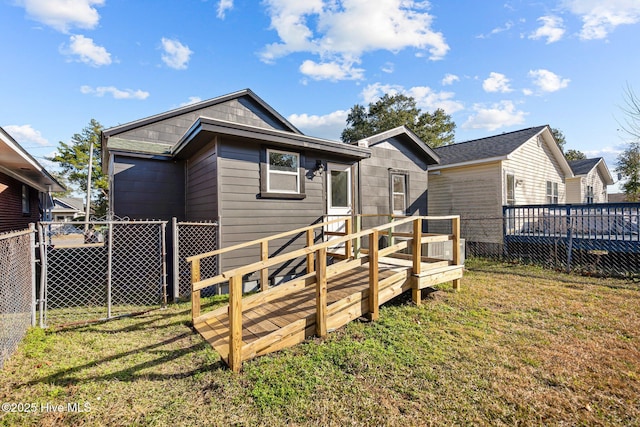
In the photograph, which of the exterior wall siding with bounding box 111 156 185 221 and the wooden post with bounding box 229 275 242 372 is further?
the exterior wall siding with bounding box 111 156 185 221

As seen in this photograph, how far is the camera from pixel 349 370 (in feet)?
9.51

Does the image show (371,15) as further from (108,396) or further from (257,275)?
(108,396)

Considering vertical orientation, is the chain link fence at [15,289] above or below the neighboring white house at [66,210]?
below

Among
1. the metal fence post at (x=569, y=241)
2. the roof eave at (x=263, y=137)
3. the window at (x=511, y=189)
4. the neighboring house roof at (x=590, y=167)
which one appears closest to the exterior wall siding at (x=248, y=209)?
the roof eave at (x=263, y=137)

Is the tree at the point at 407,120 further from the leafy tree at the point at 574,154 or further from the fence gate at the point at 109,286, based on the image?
the fence gate at the point at 109,286

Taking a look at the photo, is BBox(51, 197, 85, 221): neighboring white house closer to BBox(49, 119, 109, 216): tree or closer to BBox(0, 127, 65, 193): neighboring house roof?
BBox(49, 119, 109, 216): tree

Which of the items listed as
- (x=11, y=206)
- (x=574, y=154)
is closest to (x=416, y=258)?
(x=11, y=206)

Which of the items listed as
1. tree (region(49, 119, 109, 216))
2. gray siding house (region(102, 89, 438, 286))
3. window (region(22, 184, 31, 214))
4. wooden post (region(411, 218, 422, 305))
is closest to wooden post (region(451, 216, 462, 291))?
wooden post (region(411, 218, 422, 305))

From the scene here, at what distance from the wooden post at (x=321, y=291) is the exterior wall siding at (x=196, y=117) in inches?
319

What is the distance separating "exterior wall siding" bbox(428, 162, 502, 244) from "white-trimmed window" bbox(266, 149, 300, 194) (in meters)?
7.15

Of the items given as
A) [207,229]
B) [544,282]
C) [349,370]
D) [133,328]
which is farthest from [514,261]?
[133,328]

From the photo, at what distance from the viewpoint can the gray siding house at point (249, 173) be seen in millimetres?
5723

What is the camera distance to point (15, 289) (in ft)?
11.4

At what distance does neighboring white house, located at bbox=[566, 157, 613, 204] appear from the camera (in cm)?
1645
